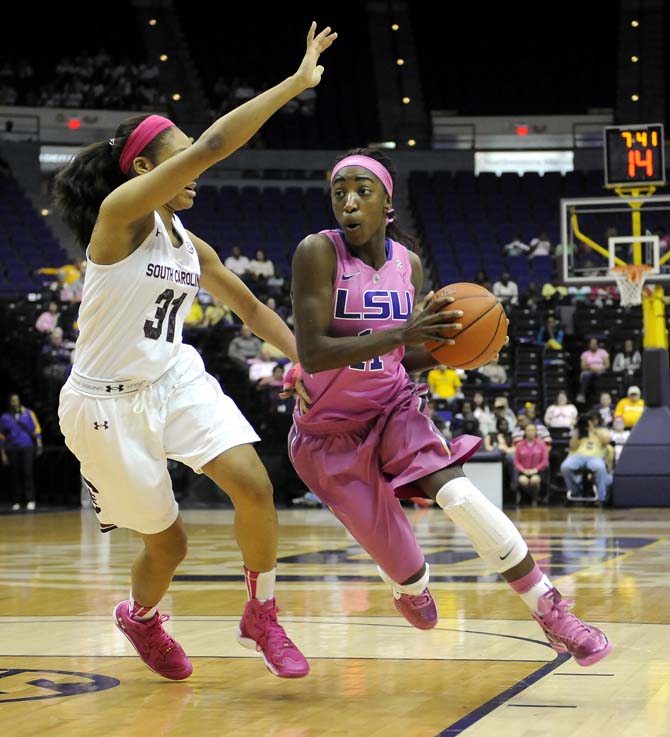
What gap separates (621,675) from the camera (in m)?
4.24

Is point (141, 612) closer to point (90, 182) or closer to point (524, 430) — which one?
point (90, 182)

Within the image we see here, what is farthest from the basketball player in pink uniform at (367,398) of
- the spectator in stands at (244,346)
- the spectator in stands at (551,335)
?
the spectator in stands at (551,335)

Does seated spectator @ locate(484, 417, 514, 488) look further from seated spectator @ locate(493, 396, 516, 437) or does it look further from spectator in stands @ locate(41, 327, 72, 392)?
spectator in stands @ locate(41, 327, 72, 392)

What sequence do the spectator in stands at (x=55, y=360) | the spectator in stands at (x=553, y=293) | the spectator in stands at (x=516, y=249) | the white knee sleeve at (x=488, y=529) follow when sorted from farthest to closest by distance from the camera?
the spectator in stands at (x=516, y=249) < the spectator in stands at (x=553, y=293) < the spectator in stands at (x=55, y=360) < the white knee sleeve at (x=488, y=529)

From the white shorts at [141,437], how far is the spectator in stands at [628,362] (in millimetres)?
14379

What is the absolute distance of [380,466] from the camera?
4445 millimetres

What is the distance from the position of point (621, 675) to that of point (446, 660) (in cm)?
69

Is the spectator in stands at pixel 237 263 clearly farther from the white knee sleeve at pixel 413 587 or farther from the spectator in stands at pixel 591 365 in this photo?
the white knee sleeve at pixel 413 587

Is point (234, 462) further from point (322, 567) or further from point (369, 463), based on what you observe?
point (322, 567)

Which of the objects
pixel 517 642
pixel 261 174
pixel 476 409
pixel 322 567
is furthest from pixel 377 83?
pixel 517 642

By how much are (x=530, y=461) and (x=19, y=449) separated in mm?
6446

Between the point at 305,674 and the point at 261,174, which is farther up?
the point at 261,174

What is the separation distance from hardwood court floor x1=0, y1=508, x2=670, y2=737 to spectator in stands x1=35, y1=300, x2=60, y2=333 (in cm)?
926

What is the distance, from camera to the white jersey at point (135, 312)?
4062 mm
